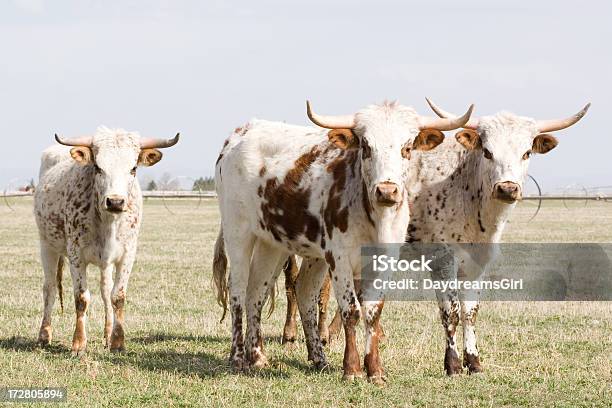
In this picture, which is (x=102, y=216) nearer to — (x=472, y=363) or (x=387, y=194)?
(x=387, y=194)

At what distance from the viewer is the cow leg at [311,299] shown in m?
9.45

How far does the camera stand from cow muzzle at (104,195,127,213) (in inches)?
382

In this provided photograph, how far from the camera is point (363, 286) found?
855 cm

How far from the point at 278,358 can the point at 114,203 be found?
2356 millimetres

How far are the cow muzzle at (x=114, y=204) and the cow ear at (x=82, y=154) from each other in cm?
73

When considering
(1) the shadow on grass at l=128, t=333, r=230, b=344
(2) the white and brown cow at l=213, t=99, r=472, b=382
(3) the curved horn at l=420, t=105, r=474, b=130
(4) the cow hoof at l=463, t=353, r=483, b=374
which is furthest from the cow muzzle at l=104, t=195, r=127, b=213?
(4) the cow hoof at l=463, t=353, r=483, b=374

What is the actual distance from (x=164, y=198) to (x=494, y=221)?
52.9m

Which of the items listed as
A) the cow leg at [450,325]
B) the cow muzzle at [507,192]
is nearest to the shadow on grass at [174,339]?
the cow leg at [450,325]

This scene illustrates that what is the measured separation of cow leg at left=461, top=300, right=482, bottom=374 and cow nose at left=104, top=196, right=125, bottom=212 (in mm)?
3641

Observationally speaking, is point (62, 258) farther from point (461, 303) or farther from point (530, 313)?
point (530, 313)

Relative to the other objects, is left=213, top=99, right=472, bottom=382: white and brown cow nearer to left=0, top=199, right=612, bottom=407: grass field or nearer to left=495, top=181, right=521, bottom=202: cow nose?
left=0, top=199, right=612, bottom=407: grass field

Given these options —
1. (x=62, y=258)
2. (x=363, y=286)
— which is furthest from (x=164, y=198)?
(x=363, y=286)

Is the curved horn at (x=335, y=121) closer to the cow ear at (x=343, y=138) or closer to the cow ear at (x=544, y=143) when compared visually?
the cow ear at (x=343, y=138)

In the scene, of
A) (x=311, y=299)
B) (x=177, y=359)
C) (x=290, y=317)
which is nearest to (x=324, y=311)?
(x=290, y=317)
